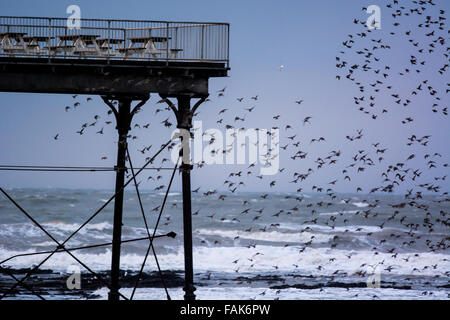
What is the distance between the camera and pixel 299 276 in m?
38.4

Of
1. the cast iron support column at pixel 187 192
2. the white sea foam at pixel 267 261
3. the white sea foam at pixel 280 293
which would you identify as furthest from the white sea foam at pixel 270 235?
the cast iron support column at pixel 187 192

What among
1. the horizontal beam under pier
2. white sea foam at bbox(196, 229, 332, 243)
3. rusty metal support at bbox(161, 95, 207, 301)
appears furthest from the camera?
white sea foam at bbox(196, 229, 332, 243)

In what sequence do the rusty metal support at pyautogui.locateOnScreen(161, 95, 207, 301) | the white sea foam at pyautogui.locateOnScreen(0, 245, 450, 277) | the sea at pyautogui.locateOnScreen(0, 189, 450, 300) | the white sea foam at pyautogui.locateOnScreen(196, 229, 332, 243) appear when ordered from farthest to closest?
the white sea foam at pyautogui.locateOnScreen(196, 229, 332, 243)
the white sea foam at pyautogui.locateOnScreen(0, 245, 450, 277)
the sea at pyautogui.locateOnScreen(0, 189, 450, 300)
the rusty metal support at pyautogui.locateOnScreen(161, 95, 207, 301)

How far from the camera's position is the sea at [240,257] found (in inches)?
1263

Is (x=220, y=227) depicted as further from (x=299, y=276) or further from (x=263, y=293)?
(x=263, y=293)

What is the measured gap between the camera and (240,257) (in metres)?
47.9

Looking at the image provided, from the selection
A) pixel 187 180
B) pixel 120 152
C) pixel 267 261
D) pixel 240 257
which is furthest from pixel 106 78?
pixel 240 257

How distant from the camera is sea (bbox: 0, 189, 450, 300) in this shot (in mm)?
32072

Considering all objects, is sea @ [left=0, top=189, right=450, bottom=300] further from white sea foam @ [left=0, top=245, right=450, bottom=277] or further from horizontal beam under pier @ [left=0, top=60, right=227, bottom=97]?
horizontal beam under pier @ [left=0, top=60, right=227, bottom=97]

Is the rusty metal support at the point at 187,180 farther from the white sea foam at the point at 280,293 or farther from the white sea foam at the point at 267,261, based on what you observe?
the white sea foam at the point at 267,261

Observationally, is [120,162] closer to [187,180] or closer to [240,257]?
[187,180]

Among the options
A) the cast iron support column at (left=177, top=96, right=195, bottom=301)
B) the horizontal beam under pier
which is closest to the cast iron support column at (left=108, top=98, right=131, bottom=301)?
the horizontal beam under pier

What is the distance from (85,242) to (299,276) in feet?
65.5
